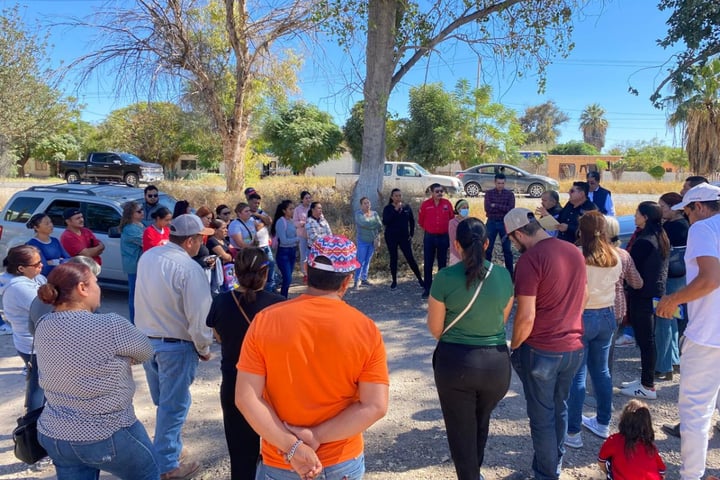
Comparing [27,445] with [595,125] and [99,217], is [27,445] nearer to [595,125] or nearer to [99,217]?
[99,217]

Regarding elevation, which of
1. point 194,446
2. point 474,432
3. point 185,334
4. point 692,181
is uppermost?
point 692,181

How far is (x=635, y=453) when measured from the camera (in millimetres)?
3006

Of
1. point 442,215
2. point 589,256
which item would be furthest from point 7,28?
point 589,256

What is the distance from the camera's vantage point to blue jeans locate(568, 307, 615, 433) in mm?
3746

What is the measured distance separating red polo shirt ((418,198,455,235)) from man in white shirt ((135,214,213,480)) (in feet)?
18.6

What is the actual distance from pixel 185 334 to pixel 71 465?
102 cm

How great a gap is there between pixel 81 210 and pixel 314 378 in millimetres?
7701

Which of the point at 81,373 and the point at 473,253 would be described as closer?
the point at 81,373

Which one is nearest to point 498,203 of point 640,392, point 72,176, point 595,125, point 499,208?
point 499,208

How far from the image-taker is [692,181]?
5621 millimetres

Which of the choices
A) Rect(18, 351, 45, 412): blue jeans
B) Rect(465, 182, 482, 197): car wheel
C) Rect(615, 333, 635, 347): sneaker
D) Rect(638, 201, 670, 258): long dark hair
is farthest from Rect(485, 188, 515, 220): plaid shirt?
Rect(465, 182, 482, 197): car wheel

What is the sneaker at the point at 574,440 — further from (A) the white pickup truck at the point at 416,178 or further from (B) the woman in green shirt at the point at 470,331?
(A) the white pickup truck at the point at 416,178

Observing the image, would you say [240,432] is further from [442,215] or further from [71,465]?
[442,215]

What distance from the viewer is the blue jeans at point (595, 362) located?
12.3 ft
